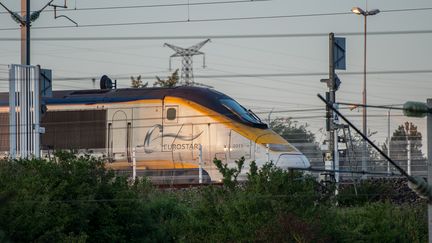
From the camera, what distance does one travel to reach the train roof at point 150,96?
3472 cm

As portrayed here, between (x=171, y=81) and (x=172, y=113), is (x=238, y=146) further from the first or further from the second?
(x=171, y=81)

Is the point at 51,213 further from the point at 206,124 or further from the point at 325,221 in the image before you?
the point at 206,124

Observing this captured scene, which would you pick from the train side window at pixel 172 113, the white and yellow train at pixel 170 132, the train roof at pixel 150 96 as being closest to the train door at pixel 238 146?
the white and yellow train at pixel 170 132

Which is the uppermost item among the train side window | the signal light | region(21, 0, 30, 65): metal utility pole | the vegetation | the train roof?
region(21, 0, 30, 65): metal utility pole

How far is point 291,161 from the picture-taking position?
111 ft

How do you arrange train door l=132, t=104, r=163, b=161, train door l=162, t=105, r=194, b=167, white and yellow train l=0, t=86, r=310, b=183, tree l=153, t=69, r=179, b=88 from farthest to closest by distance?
tree l=153, t=69, r=179, b=88
train door l=132, t=104, r=163, b=161
train door l=162, t=105, r=194, b=167
white and yellow train l=0, t=86, r=310, b=183

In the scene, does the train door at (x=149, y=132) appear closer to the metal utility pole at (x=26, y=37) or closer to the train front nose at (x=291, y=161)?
the train front nose at (x=291, y=161)

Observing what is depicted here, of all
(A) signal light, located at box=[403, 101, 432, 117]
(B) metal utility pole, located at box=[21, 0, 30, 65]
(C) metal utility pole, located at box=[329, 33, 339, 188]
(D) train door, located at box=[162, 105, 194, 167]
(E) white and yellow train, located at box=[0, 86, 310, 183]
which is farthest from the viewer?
(D) train door, located at box=[162, 105, 194, 167]

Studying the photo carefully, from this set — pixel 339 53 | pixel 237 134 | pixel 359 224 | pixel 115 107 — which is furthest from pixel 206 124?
pixel 359 224

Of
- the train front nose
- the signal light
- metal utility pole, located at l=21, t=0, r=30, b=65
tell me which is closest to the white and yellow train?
the train front nose

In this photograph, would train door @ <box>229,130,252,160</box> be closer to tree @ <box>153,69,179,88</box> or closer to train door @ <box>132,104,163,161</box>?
train door @ <box>132,104,163,161</box>

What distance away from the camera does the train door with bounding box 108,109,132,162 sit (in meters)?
35.6

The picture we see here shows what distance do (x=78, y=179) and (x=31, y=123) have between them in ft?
18.6

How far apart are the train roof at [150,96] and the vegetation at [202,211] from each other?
21.6 feet
